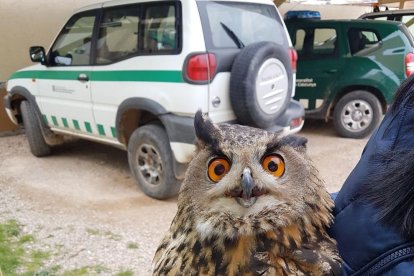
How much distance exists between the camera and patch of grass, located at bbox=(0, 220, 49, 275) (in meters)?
3.51

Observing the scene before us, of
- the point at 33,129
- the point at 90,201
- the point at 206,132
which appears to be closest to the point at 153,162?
the point at 90,201

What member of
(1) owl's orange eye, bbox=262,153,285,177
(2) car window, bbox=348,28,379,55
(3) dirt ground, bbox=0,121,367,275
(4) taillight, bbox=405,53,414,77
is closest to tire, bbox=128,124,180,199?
(3) dirt ground, bbox=0,121,367,275

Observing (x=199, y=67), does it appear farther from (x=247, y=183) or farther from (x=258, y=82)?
(x=247, y=183)

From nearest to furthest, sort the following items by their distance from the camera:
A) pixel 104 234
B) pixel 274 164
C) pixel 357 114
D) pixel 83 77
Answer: pixel 274 164, pixel 104 234, pixel 83 77, pixel 357 114

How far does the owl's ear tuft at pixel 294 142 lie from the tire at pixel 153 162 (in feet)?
10.5

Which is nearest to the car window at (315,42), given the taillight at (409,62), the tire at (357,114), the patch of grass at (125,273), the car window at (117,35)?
the tire at (357,114)

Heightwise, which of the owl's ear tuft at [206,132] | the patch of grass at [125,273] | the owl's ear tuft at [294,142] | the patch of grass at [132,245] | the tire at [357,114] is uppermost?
the owl's ear tuft at [206,132]

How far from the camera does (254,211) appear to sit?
145 cm

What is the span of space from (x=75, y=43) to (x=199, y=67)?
7.33ft

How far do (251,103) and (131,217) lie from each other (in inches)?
65.8

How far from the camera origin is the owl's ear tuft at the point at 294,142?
1.53m

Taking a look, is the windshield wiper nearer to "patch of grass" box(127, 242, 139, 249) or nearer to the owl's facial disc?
"patch of grass" box(127, 242, 139, 249)

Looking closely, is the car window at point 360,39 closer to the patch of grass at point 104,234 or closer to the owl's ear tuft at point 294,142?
the patch of grass at point 104,234

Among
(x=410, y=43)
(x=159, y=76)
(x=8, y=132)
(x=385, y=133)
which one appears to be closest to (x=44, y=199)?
(x=159, y=76)
